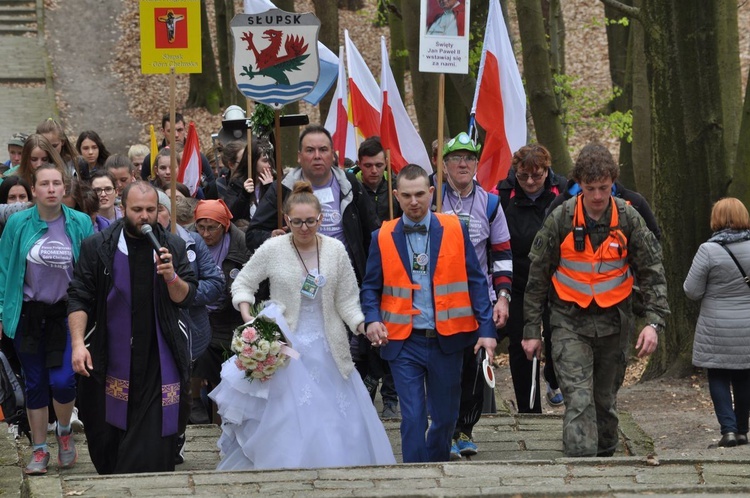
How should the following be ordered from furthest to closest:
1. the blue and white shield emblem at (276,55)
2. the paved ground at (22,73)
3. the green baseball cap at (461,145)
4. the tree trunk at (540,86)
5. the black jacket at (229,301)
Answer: the paved ground at (22,73)
the tree trunk at (540,86)
the black jacket at (229,301)
the blue and white shield emblem at (276,55)
the green baseball cap at (461,145)

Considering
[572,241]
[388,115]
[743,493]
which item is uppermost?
[388,115]

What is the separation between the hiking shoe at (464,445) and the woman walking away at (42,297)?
2.66 m

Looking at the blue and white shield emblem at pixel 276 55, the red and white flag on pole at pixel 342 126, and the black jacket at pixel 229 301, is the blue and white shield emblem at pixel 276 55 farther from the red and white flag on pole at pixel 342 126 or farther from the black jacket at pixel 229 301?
the red and white flag on pole at pixel 342 126

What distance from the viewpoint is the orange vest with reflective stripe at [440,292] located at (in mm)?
7953

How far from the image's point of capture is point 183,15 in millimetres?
10031

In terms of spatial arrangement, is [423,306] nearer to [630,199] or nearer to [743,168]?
[630,199]

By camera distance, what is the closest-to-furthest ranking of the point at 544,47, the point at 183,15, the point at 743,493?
1. the point at 743,493
2. the point at 183,15
3. the point at 544,47

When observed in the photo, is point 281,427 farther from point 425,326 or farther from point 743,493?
point 743,493

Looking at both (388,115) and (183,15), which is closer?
(183,15)

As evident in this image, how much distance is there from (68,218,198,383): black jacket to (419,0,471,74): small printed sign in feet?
9.01

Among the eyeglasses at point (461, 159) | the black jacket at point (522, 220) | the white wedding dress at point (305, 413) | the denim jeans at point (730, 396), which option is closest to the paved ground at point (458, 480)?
the white wedding dress at point (305, 413)

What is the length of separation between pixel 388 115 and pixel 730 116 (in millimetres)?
3852

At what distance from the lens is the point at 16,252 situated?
8547mm

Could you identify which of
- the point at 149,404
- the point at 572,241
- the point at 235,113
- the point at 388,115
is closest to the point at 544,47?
the point at 235,113
